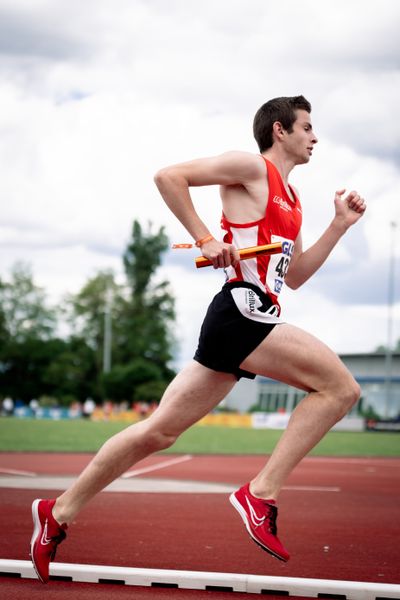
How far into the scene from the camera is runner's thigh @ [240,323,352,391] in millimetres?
4203

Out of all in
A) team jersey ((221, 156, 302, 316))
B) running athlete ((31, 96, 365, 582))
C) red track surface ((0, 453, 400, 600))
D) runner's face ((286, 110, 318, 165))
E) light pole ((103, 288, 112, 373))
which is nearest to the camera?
running athlete ((31, 96, 365, 582))

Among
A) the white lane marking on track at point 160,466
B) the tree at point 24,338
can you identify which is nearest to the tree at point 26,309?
the tree at point 24,338

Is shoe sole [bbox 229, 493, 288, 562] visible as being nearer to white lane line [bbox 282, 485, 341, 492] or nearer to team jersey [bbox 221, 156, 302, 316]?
team jersey [bbox 221, 156, 302, 316]

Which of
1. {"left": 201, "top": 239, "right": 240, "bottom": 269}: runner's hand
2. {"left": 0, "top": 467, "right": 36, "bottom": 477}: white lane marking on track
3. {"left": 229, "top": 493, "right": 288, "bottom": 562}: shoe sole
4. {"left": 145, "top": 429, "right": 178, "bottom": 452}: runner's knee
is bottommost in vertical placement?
{"left": 0, "top": 467, "right": 36, "bottom": 477}: white lane marking on track

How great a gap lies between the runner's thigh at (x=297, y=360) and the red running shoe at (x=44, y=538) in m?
1.24

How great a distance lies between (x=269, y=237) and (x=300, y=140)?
1.88 ft

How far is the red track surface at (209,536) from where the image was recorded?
5.04 m

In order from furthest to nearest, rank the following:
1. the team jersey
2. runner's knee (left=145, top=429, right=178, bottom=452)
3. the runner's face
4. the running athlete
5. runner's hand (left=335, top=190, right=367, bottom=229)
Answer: runner's hand (left=335, top=190, right=367, bottom=229) < the runner's face < runner's knee (left=145, top=429, right=178, bottom=452) < the team jersey < the running athlete

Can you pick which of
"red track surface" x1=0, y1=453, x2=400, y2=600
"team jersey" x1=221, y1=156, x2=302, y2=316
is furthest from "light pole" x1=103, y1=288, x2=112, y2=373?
Result: "team jersey" x1=221, y1=156, x2=302, y2=316

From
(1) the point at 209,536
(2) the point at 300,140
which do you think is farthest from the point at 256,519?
(1) the point at 209,536

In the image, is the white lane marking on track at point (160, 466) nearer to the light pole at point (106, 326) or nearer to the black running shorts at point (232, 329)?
the black running shorts at point (232, 329)

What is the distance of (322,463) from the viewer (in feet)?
60.4

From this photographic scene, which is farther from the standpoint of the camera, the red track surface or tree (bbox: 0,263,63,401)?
tree (bbox: 0,263,63,401)

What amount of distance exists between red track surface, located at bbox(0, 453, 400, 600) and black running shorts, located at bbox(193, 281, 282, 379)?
43.6 inches
